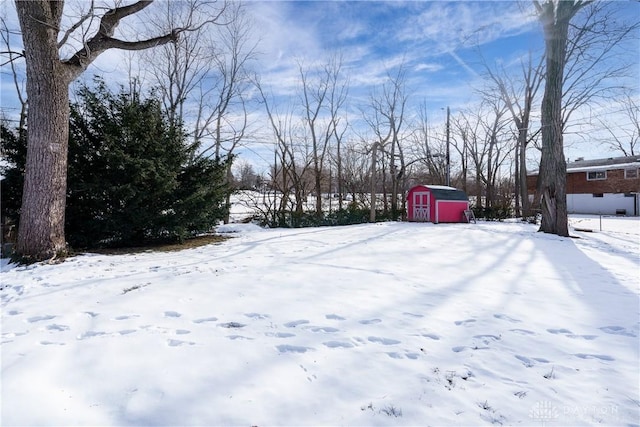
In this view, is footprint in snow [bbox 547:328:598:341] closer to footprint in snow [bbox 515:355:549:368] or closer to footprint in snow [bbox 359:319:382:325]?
footprint in snow [bbox 515:355:549:368]

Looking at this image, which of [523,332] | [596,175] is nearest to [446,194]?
[523,332]

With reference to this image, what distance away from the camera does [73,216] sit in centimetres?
701

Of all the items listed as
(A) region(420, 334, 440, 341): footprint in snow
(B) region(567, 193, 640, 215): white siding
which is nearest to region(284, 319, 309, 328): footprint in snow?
(A) region(420, 334, 440, 341): footprint in snow

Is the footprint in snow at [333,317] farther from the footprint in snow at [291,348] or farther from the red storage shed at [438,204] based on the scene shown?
the red storage shed at [438,204]

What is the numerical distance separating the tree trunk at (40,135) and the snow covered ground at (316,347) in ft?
2.39

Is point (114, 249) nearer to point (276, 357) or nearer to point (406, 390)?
point (276, 357)

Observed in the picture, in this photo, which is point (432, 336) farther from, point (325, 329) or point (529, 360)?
point (325, 329)

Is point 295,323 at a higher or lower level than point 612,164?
lower

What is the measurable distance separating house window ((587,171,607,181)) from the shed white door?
66.7 feet

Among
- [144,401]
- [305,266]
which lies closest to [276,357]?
[144,401]

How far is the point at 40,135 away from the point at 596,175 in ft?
111

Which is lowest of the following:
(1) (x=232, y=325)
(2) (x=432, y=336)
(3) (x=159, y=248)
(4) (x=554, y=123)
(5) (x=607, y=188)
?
(2) (x=432, y=336)

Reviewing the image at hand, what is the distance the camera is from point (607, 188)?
985 inches

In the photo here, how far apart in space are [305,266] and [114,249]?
16.0 feet
